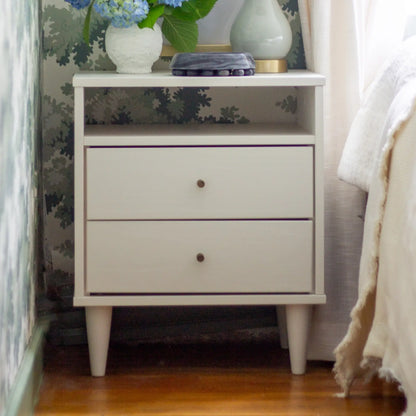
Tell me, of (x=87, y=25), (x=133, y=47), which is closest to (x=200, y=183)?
(x=133, y=47)

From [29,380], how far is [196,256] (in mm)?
448

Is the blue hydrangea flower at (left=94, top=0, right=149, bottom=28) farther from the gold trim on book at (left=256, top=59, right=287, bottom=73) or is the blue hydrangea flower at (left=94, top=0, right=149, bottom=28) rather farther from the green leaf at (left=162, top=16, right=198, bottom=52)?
the gold trim on book at (left=256, top=59, right=287, bottom=73)

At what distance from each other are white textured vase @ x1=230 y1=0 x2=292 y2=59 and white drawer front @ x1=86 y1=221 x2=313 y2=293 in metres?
0.47

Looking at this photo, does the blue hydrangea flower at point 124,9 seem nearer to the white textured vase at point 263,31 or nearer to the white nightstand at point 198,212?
the white nightstand at point 198,212

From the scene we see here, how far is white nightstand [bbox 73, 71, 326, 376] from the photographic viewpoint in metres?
1.93

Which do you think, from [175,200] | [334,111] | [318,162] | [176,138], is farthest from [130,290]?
[334,111]

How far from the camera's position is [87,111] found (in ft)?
7.63

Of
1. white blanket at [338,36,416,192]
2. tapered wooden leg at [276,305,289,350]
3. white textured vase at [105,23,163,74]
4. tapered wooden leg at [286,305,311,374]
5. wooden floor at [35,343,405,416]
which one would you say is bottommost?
wooden floor at [35,343,405,416]

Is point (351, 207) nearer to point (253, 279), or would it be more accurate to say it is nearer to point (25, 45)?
point (253, 279)

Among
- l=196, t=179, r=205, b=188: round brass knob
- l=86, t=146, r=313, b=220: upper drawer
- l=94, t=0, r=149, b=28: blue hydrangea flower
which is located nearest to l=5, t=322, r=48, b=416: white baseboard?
l=86, t=146, r=313, b=220: upper drawer

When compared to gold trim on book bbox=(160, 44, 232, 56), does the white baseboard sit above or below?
below

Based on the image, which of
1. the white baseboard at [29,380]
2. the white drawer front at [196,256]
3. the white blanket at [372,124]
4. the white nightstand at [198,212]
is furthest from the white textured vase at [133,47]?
the white baseboard at [29,380]

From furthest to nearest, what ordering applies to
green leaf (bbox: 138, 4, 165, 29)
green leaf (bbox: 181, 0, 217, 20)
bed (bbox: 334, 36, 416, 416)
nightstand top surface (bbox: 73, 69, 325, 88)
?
1. green leaf (bbox: 181, 0, 217, 20)
2. green leaf (bbox: 138, 4, 165, 29)
3. nightstand top surface (bbox: 73, 69, 325, 88)
4. bed (bbox: 334, 36, 416, 416)

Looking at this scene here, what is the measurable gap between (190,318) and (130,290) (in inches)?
17.0
